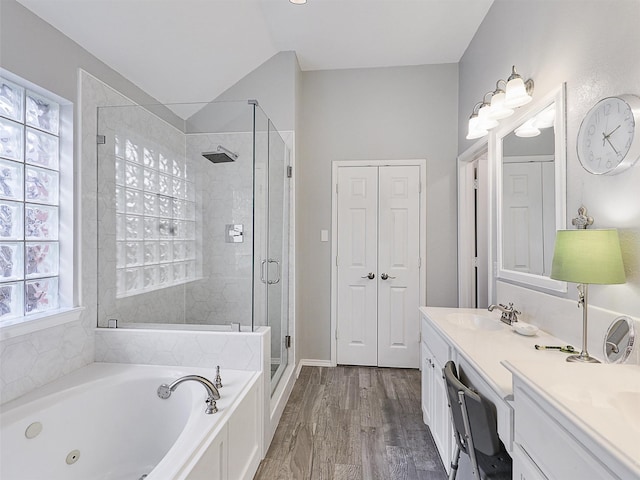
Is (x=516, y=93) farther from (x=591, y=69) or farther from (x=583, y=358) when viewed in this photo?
(x=583, y=358)

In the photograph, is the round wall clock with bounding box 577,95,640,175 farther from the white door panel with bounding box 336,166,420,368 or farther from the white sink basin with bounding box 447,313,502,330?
the white door panel with bounding box 336,166,420,368

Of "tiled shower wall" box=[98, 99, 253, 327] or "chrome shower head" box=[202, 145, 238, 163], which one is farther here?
"chrome shower head" box=[202, 145, 238, 163]

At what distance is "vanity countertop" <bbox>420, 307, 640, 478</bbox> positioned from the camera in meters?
0.60

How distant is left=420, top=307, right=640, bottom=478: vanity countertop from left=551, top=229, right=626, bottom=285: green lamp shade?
29 cm

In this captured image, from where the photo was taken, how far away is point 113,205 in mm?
2141

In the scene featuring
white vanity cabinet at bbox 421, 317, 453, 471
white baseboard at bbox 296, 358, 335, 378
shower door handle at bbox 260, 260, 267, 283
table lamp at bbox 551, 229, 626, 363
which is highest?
table lamp at bbox 551, 229, 626, 363

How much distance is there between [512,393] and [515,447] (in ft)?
0.48

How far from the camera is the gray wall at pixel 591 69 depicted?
1167 millimetres

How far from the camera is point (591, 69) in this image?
138 centimetres

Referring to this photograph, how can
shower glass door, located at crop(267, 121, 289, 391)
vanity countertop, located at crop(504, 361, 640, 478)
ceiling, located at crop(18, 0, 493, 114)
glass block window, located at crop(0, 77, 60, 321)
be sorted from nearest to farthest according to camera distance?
vanity countertop, located at crop(504, 361, 640, 478)
glass block window, located at crop(0, 77, 60, 321)
ceiling, located at crop(18, 0, 493, 114)
shower glass door, located at crop(267, 121, 289, 391)

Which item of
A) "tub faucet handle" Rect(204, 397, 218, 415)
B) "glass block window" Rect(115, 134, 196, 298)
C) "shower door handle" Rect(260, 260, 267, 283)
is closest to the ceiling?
"glass block window" Rect(115, 134, 196, 298)

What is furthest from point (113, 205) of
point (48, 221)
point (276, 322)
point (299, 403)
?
point (299, 403)

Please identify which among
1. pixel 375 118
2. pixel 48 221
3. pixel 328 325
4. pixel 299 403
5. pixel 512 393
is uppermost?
pixel 375 118

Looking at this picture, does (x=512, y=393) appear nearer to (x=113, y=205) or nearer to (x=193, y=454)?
Answer: (x=193, y=454)
